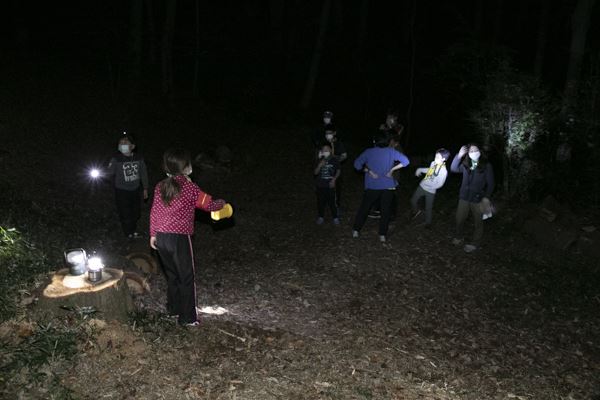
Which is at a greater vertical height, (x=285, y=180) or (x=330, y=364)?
(x=285, y=180)

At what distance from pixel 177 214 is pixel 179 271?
2.38 feet

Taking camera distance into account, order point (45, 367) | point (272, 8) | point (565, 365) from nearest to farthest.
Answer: point (45, 367), point (565, 365), point (272, 8)

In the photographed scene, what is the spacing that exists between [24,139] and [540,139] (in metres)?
12.6

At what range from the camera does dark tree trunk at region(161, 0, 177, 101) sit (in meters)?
16.1

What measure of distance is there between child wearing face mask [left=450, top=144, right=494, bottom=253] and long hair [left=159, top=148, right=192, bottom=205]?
18.8ft

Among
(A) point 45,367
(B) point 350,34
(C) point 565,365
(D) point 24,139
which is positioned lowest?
(C) point 565,365

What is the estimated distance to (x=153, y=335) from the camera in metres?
5.60

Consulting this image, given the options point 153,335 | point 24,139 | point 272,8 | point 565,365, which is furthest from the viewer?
point 272,8

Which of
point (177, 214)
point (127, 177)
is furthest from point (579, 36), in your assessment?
point (177, 214)

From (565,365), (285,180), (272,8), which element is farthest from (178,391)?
(272,8)

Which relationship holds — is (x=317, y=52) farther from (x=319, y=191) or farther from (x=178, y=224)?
(x=178, y=224)

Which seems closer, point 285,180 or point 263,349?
point 263,349

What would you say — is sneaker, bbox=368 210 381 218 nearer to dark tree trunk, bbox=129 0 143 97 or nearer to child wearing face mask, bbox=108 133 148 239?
child wearing face mask, bbox=108 133 148 239

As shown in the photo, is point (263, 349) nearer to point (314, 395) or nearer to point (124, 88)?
point (314, 395)
